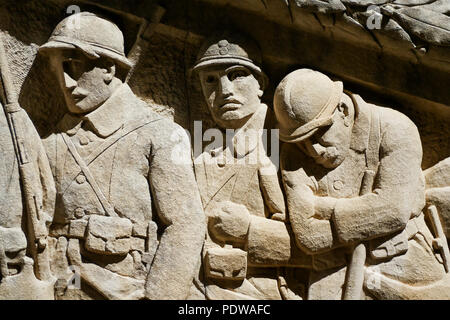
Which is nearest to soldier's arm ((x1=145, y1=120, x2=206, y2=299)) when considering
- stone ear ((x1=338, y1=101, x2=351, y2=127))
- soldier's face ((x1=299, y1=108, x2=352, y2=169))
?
soldier's face ((x1=299, y1=108, x2=352, y2=169))

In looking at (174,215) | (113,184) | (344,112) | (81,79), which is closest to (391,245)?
(344,112)

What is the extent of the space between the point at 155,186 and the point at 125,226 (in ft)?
0.79

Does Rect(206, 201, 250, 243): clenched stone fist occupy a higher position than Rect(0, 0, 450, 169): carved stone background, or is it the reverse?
Rect(0, 0, 450, 169): carved stone background

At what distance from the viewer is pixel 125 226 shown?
4.79 meters

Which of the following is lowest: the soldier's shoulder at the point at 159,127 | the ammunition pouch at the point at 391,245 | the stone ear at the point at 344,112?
the ammunition pouch at the point at 391,245

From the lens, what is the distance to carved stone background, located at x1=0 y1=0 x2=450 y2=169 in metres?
5.00

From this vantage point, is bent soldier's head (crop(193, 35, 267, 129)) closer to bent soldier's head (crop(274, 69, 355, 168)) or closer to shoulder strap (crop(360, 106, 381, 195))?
bent soldier's head (crop(274, 69, 355, 168))

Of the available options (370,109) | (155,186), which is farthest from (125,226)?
(370,109)

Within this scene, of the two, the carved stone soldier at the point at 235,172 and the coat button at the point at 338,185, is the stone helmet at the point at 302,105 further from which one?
the coat button at the point at 338,185

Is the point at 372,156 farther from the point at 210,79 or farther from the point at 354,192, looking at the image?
the point at 210,79

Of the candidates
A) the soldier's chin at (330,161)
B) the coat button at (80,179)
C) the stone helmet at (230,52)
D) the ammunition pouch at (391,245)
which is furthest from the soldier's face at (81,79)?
the ammunition pouch at (391,245)

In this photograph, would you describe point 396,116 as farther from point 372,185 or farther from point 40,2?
point 40,2

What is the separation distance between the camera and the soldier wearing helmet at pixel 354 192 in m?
4.84

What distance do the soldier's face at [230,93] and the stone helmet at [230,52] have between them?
4 centimetres
